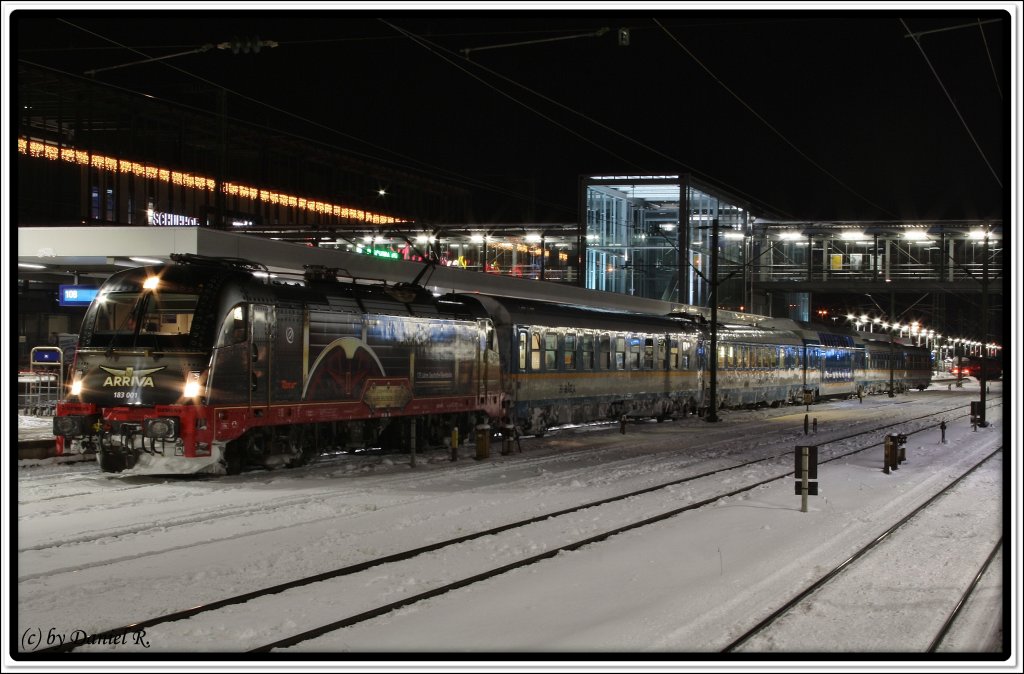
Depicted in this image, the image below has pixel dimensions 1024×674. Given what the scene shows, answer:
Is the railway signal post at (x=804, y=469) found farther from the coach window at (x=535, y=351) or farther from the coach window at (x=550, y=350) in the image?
the coach window at (x=550, y=350)

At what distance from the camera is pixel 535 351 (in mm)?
25906

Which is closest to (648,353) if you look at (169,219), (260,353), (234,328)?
(260,353)

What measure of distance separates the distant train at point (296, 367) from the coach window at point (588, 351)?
0.05m

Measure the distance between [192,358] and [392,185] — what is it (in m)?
104

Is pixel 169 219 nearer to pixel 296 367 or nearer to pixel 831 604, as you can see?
pixel 296 367

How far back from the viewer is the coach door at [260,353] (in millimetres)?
16906

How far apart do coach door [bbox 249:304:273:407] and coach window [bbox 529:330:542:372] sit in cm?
949

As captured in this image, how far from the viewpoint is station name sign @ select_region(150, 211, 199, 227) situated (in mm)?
78000

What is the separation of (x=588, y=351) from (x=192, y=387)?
13941mm

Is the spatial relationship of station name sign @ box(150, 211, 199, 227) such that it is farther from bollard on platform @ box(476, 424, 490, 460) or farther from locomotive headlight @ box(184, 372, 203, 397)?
locomotive headlight @ box(184, 372, 203, 397)

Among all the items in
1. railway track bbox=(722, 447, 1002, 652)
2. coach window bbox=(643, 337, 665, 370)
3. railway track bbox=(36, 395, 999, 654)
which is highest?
coach window bbox=(643, 337, 665, 370)

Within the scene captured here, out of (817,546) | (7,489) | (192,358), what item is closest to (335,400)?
(192,358)

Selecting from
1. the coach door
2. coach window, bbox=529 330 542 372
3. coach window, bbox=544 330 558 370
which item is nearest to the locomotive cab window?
the coach door

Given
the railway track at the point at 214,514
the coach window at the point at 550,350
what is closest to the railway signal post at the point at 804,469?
the railway track at the point at 214,514
